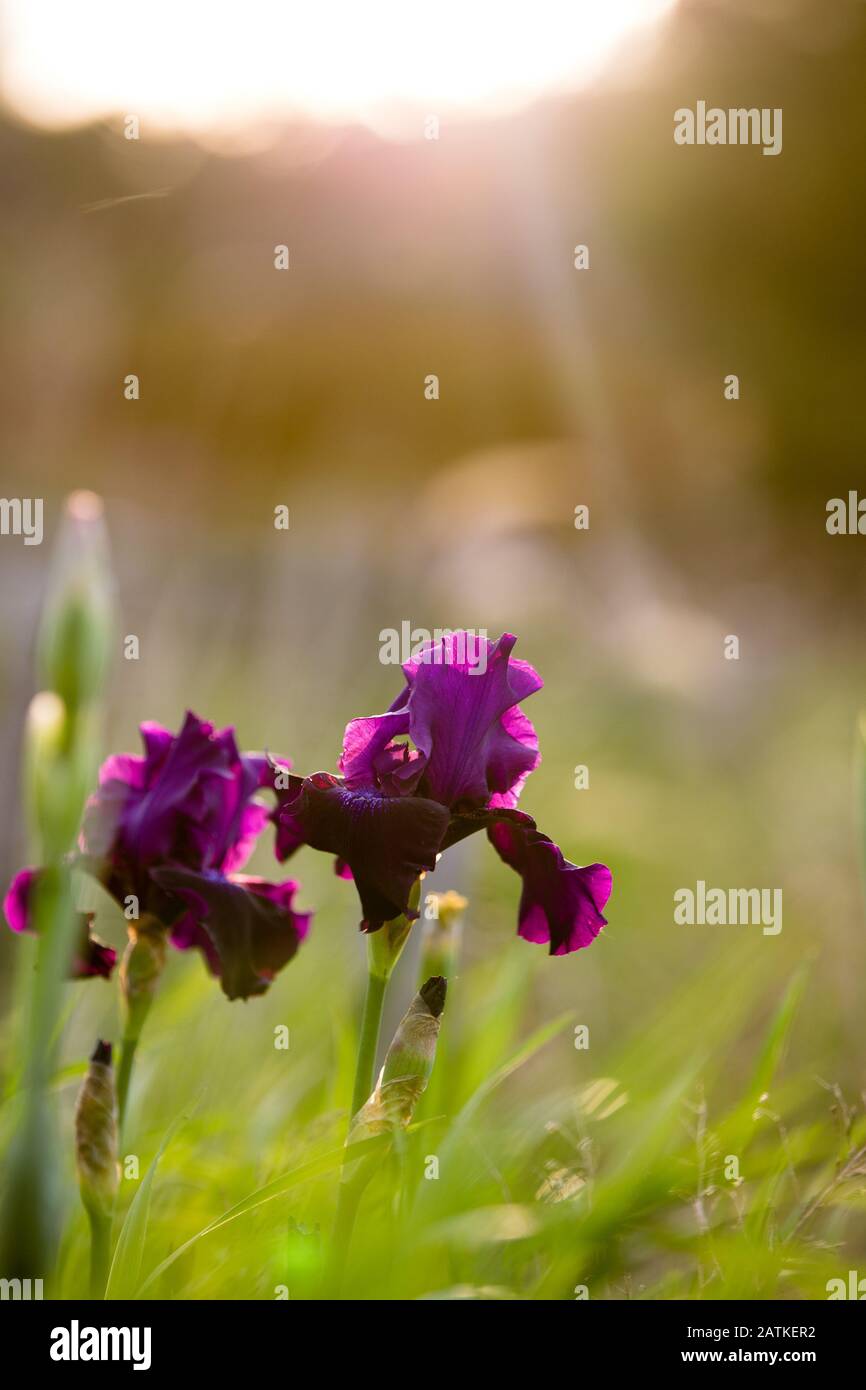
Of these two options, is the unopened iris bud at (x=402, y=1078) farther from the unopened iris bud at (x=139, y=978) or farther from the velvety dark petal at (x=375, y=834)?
the unopened iris bud at (x=139, y=978)

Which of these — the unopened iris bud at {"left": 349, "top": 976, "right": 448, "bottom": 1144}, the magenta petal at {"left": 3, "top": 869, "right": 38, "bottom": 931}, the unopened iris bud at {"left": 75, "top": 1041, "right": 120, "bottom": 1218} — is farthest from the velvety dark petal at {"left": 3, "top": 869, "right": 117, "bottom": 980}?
the unopened iris bud at {"left": 349, "top": 976, "right": 448, "bottom": 1144}

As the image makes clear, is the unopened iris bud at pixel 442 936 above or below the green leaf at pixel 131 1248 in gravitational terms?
above

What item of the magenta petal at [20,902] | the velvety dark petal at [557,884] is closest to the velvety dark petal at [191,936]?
the magenta petal at [20,902]

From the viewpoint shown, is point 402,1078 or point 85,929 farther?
point 85,929

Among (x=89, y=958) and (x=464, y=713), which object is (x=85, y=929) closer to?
(x=89, y=958)

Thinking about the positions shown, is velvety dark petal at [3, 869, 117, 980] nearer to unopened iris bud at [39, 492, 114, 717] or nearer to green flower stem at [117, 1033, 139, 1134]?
green flower stem at [117, 1033, 139, 1134]

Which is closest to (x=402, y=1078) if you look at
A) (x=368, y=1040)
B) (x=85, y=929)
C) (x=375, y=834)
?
(x=368, y=1040)
